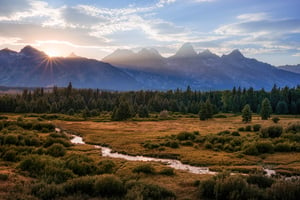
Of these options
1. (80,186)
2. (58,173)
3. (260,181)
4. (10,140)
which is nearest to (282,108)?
(10,140)

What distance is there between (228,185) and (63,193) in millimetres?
8452

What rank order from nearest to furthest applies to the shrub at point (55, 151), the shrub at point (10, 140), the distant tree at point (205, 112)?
the shrub at point (55, 151)
the shrub at point (10, 140)
the distant tree at point (205, 112)

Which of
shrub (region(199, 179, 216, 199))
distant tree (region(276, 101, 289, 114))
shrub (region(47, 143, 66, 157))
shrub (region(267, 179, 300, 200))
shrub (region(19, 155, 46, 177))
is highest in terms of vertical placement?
distant tree (region(276, 101, 289, 114))

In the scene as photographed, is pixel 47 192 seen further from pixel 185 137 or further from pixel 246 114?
pixel 246 114

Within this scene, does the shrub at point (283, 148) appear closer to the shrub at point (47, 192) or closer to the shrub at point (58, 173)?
the shrub at point (58, 173)

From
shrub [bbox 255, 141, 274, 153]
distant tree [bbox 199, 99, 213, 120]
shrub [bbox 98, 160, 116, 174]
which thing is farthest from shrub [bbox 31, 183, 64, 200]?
distant tree [bbox 199, 99, 213, 120]

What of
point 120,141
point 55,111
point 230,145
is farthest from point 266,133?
Result: point 55,111

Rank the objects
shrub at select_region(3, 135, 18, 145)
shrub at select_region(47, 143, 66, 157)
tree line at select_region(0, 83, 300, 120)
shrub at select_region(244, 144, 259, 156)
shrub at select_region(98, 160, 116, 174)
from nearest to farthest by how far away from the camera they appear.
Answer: shrub at select_region(98, 160, 116, 174), shrub at select_region(47, 143, 66, 157), shrub at select_region(3, 135, 18, 145), shrub at select_region(244, 144, 259, 156), tree line at select_region(0, 83, 300, 120)

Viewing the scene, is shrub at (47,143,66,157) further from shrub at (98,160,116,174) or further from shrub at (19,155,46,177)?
shrub at (98,160,116,174)

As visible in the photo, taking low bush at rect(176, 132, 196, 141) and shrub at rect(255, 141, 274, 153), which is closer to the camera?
shrub at rect(255, 141, 274, 153)

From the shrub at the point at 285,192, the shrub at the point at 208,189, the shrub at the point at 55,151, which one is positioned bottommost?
the shrub at the point at 55,151

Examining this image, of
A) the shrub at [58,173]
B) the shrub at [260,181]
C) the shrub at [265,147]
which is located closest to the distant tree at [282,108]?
the shrub at [265,147]

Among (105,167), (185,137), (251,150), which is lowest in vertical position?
(185,137)

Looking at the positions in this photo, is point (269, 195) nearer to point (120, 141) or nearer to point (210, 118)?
point (120, 141)
